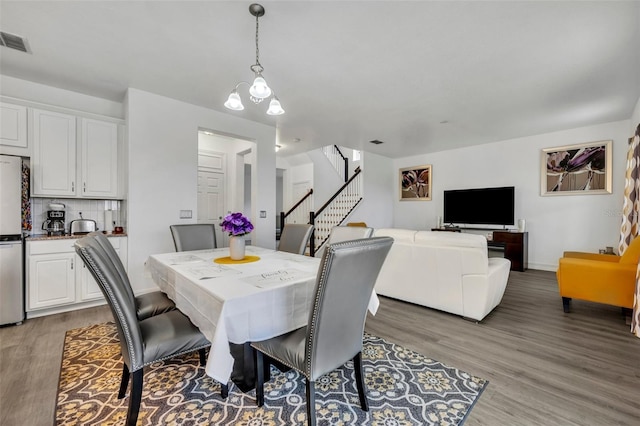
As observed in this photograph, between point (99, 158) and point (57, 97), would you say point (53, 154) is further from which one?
point (57, 97)

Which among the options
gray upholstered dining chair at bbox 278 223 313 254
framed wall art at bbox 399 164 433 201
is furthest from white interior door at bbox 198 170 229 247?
framed wall art at bbox 399 164 433 201

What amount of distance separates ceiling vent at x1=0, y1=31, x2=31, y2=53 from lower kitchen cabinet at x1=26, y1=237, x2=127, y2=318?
6.04ft

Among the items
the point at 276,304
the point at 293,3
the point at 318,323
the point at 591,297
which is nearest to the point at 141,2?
the point at 293,3

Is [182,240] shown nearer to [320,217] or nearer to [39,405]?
[39,405]

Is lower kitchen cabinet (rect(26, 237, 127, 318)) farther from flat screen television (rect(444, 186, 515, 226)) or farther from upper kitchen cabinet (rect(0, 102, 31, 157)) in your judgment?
flat screen television (rect(444, 186, 515, 226))

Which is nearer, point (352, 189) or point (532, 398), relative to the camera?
point (532, 398)

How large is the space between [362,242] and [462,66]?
2.57 m

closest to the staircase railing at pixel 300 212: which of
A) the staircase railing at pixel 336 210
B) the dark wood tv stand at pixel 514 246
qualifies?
the staircase railing at pixel 336 210

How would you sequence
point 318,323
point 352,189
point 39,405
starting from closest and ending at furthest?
point 318,323
point 39,405
point 352,189

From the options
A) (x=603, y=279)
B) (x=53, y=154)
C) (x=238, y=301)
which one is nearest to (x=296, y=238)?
(x=238, y=301)

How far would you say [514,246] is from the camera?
515 cm

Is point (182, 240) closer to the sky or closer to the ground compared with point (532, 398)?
closer to the sky

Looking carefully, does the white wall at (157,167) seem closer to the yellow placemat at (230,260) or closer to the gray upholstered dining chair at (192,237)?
the gray upholstered dining chair at (192,237)

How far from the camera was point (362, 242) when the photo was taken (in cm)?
125
